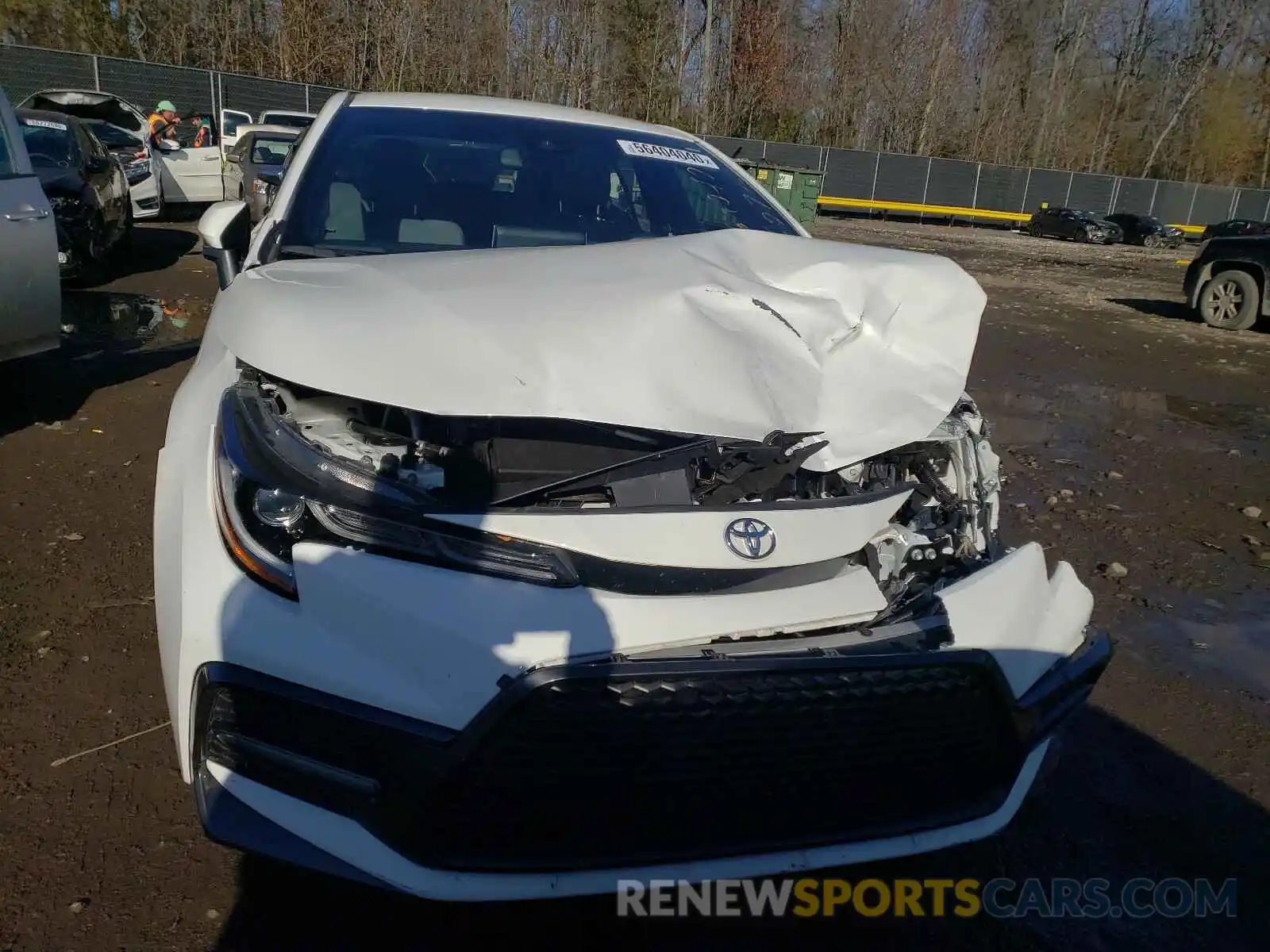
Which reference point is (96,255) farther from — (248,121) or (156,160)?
(248,121)

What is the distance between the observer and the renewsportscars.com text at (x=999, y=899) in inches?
88.7

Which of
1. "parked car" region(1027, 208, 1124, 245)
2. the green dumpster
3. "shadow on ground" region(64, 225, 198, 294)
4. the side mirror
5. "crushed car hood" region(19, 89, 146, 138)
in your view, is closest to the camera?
the side mirror

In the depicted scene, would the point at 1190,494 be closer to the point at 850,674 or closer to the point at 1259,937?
the point at 1259,937

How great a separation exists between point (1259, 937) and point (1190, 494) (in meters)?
3.88

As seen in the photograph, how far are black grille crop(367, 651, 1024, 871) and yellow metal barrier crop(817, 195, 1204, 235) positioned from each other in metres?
36.1

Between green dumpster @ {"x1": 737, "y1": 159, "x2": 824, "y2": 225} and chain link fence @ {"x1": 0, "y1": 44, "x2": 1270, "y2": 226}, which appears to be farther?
green dumpster @ {"x1": 737, "y1": 159, "x2": 824, "y2": 225}

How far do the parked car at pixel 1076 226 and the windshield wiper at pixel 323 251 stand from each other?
3528 centimetres

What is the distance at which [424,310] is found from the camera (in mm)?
2055

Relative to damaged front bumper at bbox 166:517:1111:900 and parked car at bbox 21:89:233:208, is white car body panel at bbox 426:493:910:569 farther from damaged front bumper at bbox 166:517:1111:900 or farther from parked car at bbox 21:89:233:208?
parked car at bbox 21:89:233:208

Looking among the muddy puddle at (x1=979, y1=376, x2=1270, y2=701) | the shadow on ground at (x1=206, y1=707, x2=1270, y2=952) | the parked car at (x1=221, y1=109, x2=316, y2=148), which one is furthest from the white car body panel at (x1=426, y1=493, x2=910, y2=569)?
the parked car at (x1=221, y1=109, x2=316, y2=148)

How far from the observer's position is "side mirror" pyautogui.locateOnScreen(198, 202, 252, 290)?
3.22 metres

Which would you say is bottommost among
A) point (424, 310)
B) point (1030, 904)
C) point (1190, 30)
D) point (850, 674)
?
point (1030, 904)

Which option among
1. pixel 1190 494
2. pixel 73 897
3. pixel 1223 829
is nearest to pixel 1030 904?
pixel 1223 829

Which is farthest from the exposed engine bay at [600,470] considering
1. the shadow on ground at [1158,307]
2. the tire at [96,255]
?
the shadow on ground at [1158,307]
